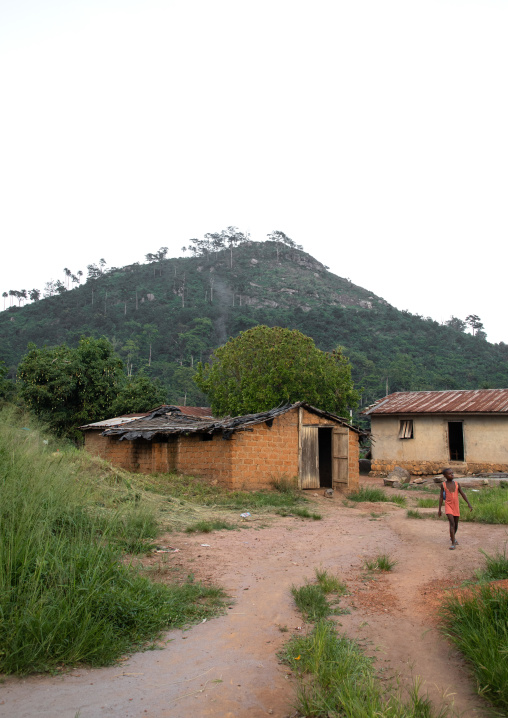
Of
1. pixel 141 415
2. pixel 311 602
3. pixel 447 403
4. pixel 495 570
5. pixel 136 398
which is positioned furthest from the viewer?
pixel 136 398

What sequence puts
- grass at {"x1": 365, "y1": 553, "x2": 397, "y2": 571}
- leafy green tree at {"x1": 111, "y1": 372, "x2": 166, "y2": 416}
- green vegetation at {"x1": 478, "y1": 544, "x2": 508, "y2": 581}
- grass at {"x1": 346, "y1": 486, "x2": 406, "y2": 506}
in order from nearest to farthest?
green vegetation at {"x1": 478, "y1": 544, "x2": 508, "y2": 581}, grass at {"x1": 365, "y1": 553, "x2": 397, "y2": 571}, grass at {"x1": 346, "y1": 486, "x2": 406, "y2": 506}, leafy green tree at {"x1": 111, "y1": 372, "x2": 166, "y2": 416}

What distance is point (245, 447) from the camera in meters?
14.0

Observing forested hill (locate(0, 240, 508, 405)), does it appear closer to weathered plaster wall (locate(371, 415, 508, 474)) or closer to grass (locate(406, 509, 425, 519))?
weathered plaster wall (locate(371, 415, 508, 474))

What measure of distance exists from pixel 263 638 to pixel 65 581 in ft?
6.01

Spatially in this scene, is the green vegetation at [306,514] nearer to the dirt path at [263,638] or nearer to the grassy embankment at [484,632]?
the dirt path at [263,638]

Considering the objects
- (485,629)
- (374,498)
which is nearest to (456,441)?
(374,498)

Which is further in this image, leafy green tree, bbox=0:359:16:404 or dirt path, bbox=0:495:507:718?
leafy green tree, bbox=0:359:16:404

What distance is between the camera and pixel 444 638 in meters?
4.73

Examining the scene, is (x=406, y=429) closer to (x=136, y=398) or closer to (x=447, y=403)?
(x=447, y=403)

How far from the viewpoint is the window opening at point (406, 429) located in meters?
22.1

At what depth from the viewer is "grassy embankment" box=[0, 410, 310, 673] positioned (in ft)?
13.2

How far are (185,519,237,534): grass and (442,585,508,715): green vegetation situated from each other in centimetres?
461

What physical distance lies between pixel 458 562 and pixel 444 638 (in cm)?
273

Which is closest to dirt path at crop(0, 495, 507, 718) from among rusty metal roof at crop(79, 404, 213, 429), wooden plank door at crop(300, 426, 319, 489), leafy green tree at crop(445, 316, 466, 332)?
wooden plank door at crop(300, 426, 319, 489)
